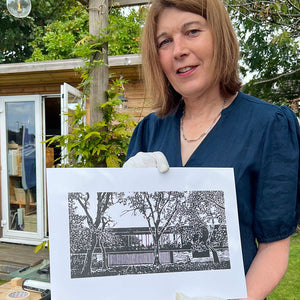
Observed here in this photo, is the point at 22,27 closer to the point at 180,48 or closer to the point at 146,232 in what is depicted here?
the point at 180,48

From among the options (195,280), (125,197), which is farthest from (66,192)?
(195,280)

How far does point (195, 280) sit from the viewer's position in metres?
0.85

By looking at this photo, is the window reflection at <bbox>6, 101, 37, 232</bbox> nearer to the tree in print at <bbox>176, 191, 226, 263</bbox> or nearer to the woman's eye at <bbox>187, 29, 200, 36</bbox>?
the woman's eye at <bbox>187, 29, 200, 36</bbox>

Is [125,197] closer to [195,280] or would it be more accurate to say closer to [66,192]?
[66,192]

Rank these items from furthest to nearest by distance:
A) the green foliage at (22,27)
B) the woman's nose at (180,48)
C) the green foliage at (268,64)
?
1. the green foliage at (22,27)
2. the green foliage at (268,64)
3. the woman's nose at (180,48)

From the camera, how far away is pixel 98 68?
2.60 meters

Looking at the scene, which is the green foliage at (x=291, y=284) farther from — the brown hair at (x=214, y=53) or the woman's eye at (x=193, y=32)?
the woman's eye at (x=193, y=32)

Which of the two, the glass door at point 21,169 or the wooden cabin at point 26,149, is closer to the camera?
the wooden cabin at point 26,149

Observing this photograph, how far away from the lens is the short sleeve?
2.89 ft

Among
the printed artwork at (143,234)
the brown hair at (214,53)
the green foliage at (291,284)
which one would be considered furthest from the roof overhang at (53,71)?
the green foliage at (291,284)

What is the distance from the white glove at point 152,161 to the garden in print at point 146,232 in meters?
0.07

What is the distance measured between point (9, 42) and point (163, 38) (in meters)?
10.4

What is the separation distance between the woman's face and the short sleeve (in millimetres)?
250

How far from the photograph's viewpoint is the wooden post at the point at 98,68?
2.51 meters
